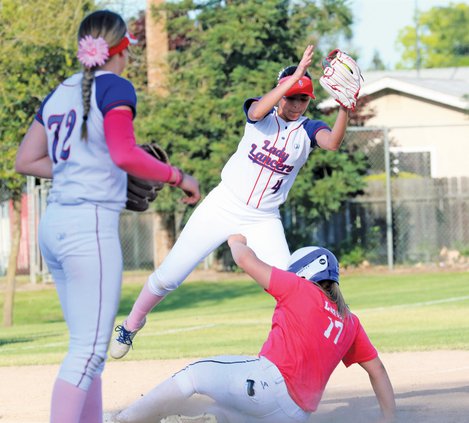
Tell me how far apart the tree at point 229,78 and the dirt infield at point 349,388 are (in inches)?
586

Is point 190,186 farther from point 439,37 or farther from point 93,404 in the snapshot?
point 439,37

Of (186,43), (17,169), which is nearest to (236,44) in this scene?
(186,43)

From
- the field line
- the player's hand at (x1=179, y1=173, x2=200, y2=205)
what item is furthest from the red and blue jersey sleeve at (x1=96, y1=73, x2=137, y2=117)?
the field line

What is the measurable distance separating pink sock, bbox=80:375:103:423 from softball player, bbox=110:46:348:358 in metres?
2.26

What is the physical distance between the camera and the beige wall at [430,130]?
1155 inches

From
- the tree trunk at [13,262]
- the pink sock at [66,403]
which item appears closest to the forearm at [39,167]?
the pink sock at [66,403]

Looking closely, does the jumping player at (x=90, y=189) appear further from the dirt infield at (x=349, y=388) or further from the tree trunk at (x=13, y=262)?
the tree trunk at (x=13, y=262)

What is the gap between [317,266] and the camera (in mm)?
5887

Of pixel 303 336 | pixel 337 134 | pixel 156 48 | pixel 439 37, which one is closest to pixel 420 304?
pixel 337 134

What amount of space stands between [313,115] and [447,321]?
1210 centimetres

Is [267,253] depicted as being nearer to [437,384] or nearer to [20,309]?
[437,384]

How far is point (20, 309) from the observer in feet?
70.8

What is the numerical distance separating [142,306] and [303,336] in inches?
87.4

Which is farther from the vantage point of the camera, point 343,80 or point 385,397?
point 343,80
